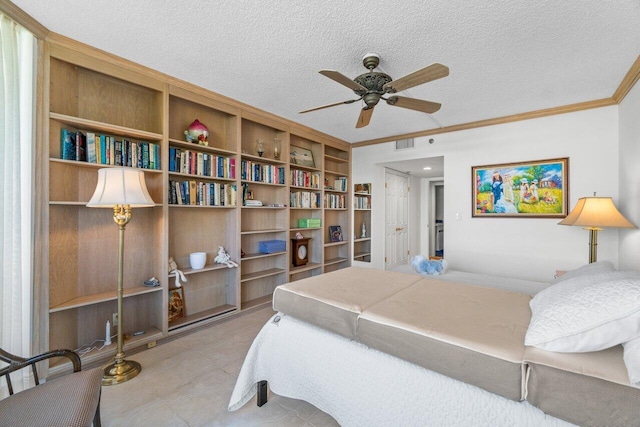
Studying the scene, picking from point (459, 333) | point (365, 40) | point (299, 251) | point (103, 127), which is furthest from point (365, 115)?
point (299, 251)

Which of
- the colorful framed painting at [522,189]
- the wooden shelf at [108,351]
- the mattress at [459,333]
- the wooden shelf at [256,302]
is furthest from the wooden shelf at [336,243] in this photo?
the mattress at [459,333]

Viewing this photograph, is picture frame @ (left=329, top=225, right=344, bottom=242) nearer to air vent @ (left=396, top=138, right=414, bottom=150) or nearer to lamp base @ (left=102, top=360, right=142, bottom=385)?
air vent @ (left=396, top=138, right=414, bottom=150)

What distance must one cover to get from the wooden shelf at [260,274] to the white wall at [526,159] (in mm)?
2545

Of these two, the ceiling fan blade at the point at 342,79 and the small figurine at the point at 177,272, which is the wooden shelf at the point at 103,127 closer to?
the small figurine at the point at 177,272

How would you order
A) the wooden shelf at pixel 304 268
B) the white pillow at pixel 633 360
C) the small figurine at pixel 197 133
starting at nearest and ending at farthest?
the white pillow at pixel 633 360 < the small figurine at pixel 197 133 < the wooden shelf at pixel 304 268

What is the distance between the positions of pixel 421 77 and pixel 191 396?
262 cm

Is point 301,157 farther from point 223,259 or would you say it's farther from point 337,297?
point 337,297

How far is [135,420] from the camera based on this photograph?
5.26 feet

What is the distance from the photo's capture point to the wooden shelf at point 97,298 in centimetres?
200

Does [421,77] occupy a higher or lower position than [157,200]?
higher

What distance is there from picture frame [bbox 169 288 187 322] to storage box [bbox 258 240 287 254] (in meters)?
1.09

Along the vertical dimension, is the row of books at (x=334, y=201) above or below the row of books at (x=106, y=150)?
below

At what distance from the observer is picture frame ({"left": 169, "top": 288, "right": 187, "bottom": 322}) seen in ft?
9.04

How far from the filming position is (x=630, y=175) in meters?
2.52
